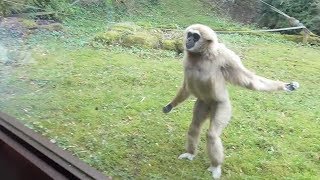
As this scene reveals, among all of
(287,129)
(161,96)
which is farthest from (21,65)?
(287,129)

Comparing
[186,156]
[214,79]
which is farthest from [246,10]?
[186,156]

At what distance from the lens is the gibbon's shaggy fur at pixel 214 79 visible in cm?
175

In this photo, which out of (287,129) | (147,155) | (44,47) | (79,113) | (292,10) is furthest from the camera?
(44,47)

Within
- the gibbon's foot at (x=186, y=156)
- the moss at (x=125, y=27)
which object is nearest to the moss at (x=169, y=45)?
the moss at (x=125, y=27)

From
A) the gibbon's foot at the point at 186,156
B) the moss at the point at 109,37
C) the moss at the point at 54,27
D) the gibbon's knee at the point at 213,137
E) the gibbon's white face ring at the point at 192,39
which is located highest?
the gibbon's white face ring at the point at 192,39

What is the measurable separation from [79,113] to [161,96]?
451 mm

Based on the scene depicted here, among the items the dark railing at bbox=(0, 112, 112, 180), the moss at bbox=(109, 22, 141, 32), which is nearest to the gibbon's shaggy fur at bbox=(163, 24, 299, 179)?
the moss at bbox=(109, 22, 141, 32)

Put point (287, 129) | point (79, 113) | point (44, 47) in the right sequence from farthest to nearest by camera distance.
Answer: point (44, 47) → point (79, 113) → point (287, 129)

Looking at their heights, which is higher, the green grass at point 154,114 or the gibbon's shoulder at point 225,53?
the gibbon's shoulder at point 225,53

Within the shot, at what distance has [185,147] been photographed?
7.00 ft

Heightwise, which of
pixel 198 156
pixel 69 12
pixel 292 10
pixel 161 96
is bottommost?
pixel 198 156

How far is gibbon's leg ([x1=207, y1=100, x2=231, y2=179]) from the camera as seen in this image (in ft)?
6.28

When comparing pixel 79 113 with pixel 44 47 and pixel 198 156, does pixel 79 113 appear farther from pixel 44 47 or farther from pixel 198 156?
pixel 198 156

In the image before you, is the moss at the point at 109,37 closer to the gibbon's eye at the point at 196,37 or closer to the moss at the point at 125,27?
the moss at the point at 125,27
